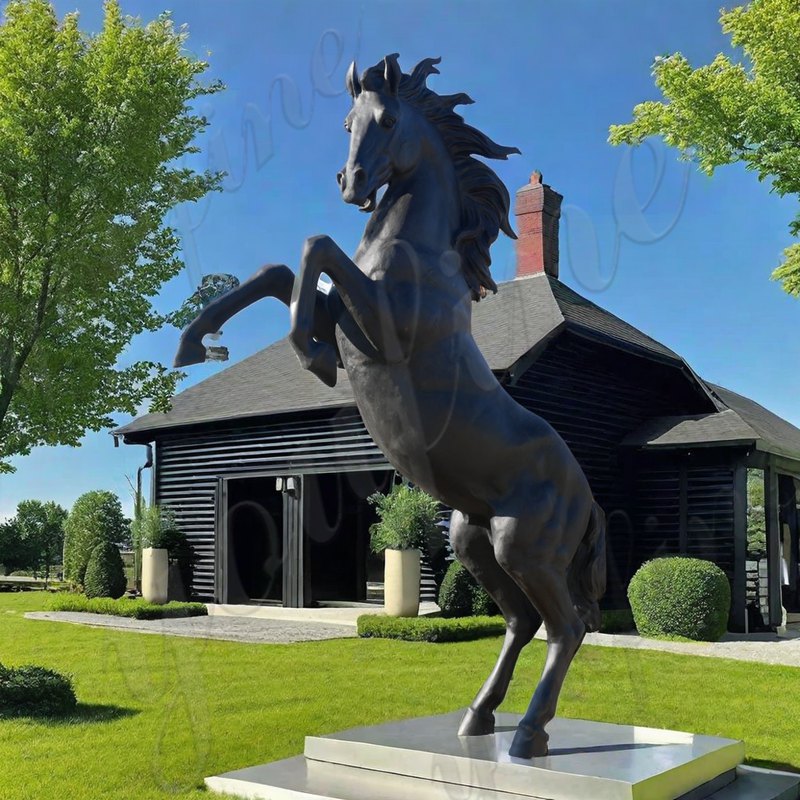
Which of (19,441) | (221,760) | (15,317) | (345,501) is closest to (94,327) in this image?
(15,317)

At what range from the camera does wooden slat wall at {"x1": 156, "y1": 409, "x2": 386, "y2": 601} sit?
1741 cm

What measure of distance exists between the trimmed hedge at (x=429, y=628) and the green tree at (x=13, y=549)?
19.2 meters

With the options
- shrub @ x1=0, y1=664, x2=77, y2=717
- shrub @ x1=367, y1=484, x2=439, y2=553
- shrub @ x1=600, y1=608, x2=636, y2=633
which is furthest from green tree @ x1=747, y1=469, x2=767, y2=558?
shrub @ x1=0, y1=664, x2=77, y2=717

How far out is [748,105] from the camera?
1515 centimetres

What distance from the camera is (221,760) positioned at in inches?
233

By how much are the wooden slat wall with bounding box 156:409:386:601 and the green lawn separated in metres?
5.10

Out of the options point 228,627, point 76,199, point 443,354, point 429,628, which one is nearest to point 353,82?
point 443,354

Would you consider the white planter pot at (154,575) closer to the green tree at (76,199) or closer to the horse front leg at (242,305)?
the green tree at (76,199)

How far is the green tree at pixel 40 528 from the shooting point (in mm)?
29203

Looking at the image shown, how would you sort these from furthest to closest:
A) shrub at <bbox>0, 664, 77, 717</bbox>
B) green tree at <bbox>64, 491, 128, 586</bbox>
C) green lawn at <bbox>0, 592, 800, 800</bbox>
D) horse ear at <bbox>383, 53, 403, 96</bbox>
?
green tree at <bbox>64, 491, 128, 586</bbox> < shrub at <bbox>0, 664, 77, 717</bbox> < green lawn at <bbox>0, 592, 800, 800</bbox> < horse ear at <bbox>383, 53, 403, 96</bbox>

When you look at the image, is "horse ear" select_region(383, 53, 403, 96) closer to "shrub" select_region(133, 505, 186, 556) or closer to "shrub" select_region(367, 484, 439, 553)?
"shrub" select_region(367, 484, 439, 553)

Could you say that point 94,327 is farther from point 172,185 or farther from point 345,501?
point 345,501

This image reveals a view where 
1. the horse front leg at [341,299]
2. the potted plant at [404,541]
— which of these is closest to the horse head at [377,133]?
the horse front leg at [341,299]

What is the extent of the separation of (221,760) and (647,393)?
48.5ft
